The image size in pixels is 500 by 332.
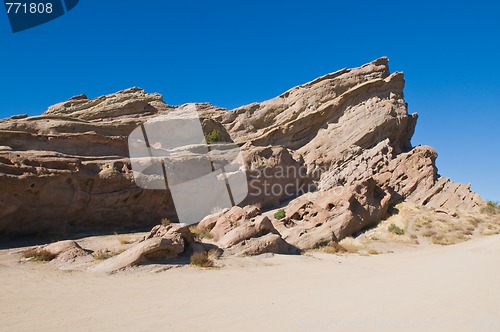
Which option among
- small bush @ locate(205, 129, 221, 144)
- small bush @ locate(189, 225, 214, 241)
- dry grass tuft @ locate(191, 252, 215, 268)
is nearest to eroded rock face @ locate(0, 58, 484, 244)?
small bush @ locate(189, 225, 214, 241)

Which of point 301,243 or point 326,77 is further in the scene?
point 326,77

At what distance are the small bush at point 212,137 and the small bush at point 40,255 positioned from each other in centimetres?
1759

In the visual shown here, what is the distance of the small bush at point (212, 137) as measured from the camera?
28822 millimetres

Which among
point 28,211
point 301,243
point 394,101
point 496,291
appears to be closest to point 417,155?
point 394,101

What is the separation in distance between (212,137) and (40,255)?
743 inches

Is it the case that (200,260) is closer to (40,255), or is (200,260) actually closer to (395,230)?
(40,255)

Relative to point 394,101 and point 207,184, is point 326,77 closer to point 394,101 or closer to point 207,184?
point 394,101

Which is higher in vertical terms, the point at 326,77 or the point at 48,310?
the point at 326,77

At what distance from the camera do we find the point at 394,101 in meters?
33.6

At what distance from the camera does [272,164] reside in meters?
25.9

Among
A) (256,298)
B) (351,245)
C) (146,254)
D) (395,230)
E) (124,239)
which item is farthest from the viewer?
(395,230)

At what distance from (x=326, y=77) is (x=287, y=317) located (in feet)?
114

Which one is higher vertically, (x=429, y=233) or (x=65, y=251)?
(x=65, y=251)

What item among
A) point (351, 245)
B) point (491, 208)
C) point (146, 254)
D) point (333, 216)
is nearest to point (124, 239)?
point (146, 254)
